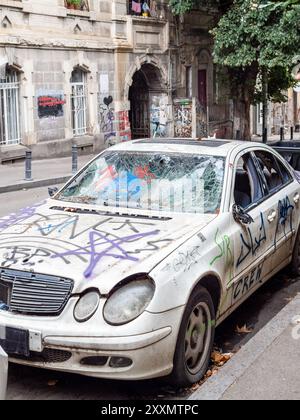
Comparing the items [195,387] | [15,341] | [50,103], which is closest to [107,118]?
[50,103]

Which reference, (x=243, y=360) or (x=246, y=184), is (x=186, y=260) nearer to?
(x=243, y=360)

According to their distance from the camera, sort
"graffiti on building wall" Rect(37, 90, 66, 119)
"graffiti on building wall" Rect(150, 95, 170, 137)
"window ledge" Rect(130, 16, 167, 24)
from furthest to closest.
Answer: "graffiti on building wall" Rect(150, 95, 170, 137) → "window ledge" Rect(130, 16, 167, 24) → "graffiti on building wall" Rect(37, 90, 66, 119)

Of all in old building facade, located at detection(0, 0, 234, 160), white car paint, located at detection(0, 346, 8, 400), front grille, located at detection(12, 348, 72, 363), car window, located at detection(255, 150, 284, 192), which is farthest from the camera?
old building facade, located at detection(0, 0, 234, 160)

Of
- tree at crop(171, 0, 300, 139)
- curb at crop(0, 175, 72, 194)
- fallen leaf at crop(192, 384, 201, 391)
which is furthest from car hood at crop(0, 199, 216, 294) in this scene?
tree at crop(171, 0, 300, 139)

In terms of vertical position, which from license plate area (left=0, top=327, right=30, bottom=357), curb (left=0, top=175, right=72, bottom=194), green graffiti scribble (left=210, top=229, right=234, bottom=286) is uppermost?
green graffiti scribble (left=210, top=229, right=234, bottom=286)

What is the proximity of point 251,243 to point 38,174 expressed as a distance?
509 inches

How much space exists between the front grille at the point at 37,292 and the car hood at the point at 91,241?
49 millimetres

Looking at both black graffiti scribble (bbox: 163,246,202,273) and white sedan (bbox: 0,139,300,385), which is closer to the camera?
white sedan (bbox: 0,139,300,385)

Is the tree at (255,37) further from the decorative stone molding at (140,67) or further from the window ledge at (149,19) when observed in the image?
the decorative stone molding at (140,67)

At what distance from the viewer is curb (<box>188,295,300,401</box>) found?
408 cm

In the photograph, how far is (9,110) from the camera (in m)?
20.2

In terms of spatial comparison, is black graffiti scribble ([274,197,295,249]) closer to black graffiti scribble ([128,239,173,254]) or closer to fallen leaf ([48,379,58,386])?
black graffiti scribble ([128,239,173,254])

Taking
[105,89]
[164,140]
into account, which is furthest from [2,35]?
[164,140]

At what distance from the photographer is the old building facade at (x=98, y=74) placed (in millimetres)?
20203
